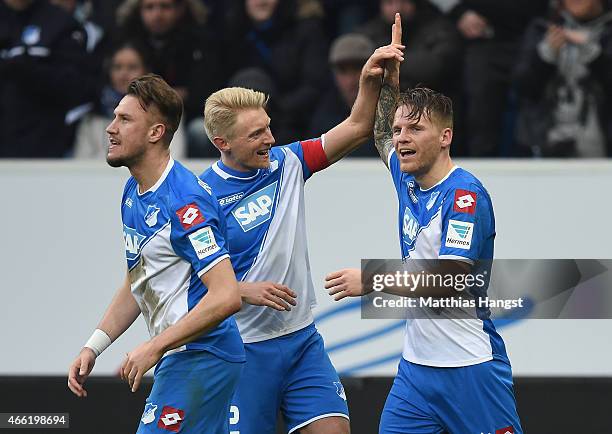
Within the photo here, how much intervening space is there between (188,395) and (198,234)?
69 centimetres

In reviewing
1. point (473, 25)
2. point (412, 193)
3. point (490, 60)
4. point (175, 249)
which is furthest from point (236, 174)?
point (473, 25)

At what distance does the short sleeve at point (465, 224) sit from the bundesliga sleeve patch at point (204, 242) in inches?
44.9

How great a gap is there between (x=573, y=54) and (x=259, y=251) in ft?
11.0

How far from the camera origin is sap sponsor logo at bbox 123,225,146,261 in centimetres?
543

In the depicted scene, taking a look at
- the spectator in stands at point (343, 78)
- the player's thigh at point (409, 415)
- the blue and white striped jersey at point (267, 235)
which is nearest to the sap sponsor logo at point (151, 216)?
the blue and white striped jersey at point (267, 235)

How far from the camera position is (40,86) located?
29.3ft

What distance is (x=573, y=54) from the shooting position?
28.4ft

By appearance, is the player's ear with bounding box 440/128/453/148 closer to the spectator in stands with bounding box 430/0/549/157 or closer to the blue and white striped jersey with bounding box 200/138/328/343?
the blue and white striped jersey with bounding box 200/138/328/343

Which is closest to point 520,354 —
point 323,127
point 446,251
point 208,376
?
point 323,127

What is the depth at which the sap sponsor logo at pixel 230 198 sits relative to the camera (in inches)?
251

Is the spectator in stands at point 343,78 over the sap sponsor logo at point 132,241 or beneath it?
over

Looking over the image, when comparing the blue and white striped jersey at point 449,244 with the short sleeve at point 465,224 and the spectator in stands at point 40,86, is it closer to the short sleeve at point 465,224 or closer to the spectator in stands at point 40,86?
the short sleeve at point 465,224

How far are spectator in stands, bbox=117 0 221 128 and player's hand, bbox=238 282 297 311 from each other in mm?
3282

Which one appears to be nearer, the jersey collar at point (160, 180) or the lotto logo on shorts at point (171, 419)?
the lotto logo on shorts at point (171, 419)
